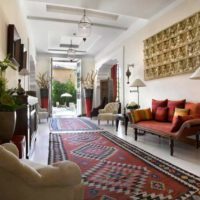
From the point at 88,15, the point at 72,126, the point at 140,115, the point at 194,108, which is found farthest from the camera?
the point at 72,126

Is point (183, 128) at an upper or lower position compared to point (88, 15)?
lower

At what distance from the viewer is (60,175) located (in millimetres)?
1404

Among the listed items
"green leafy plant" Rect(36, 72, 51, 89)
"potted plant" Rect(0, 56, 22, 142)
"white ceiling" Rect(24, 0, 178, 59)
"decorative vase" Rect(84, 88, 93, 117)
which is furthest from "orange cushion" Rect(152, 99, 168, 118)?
"green leafy plant" Rect(36, 72, 51, 89)

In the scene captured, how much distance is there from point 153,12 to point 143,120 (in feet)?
9.05

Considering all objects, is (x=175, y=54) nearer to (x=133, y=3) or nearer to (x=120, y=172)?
(x=133, y=3)

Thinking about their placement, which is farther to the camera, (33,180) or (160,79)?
(160,79)

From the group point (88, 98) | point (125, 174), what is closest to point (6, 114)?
point (125, 174)

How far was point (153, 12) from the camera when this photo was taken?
5637 millimetres

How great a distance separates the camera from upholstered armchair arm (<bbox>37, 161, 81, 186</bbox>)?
138 cm

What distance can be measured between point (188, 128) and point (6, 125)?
2.71 meters

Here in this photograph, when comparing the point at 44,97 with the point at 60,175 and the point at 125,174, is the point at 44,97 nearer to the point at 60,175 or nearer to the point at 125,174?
the point at 125,174

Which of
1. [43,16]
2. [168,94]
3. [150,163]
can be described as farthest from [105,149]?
[43,16]

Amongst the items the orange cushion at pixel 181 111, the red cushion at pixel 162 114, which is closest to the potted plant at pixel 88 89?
the red cushion at pixel 162 114

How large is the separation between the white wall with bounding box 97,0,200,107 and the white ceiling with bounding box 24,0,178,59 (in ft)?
1.00
